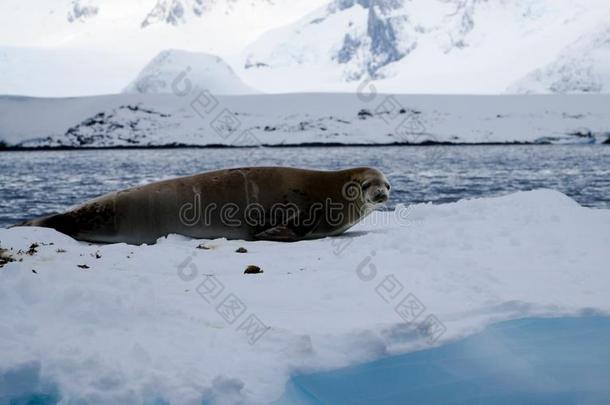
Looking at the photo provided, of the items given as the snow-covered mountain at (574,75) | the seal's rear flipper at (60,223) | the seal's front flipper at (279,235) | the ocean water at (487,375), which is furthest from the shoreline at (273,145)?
the snow-covered mountain at (574,75)

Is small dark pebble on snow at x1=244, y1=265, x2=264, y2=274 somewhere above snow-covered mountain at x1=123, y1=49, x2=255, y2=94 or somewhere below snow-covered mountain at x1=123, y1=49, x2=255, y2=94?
below

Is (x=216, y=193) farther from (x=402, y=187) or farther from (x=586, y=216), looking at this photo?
(x=402, y=187)

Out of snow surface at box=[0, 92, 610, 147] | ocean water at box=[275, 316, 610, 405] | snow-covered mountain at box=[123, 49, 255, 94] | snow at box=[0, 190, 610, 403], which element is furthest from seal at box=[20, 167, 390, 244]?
snow-covered mountain at box=[123, 49, 255, 94]

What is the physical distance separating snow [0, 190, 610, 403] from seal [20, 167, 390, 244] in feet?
3.01

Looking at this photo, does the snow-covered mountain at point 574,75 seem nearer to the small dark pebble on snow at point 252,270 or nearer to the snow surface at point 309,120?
the snow surface at point 309,120

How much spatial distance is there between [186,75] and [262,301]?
57.9 meters

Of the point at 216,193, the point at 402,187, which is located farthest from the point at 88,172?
the point at 216,193

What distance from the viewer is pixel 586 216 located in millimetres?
5887

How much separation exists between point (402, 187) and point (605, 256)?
35.6ft

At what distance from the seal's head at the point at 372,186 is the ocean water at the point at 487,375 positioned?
10.8 ft

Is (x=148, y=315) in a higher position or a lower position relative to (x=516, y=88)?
lower

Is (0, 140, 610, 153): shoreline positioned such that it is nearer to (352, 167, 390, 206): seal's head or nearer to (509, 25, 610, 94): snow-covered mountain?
(352, 167, 390, 206): seal's head

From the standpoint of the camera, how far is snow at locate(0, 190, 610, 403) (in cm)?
263

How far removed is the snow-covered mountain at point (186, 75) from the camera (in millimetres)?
57906
